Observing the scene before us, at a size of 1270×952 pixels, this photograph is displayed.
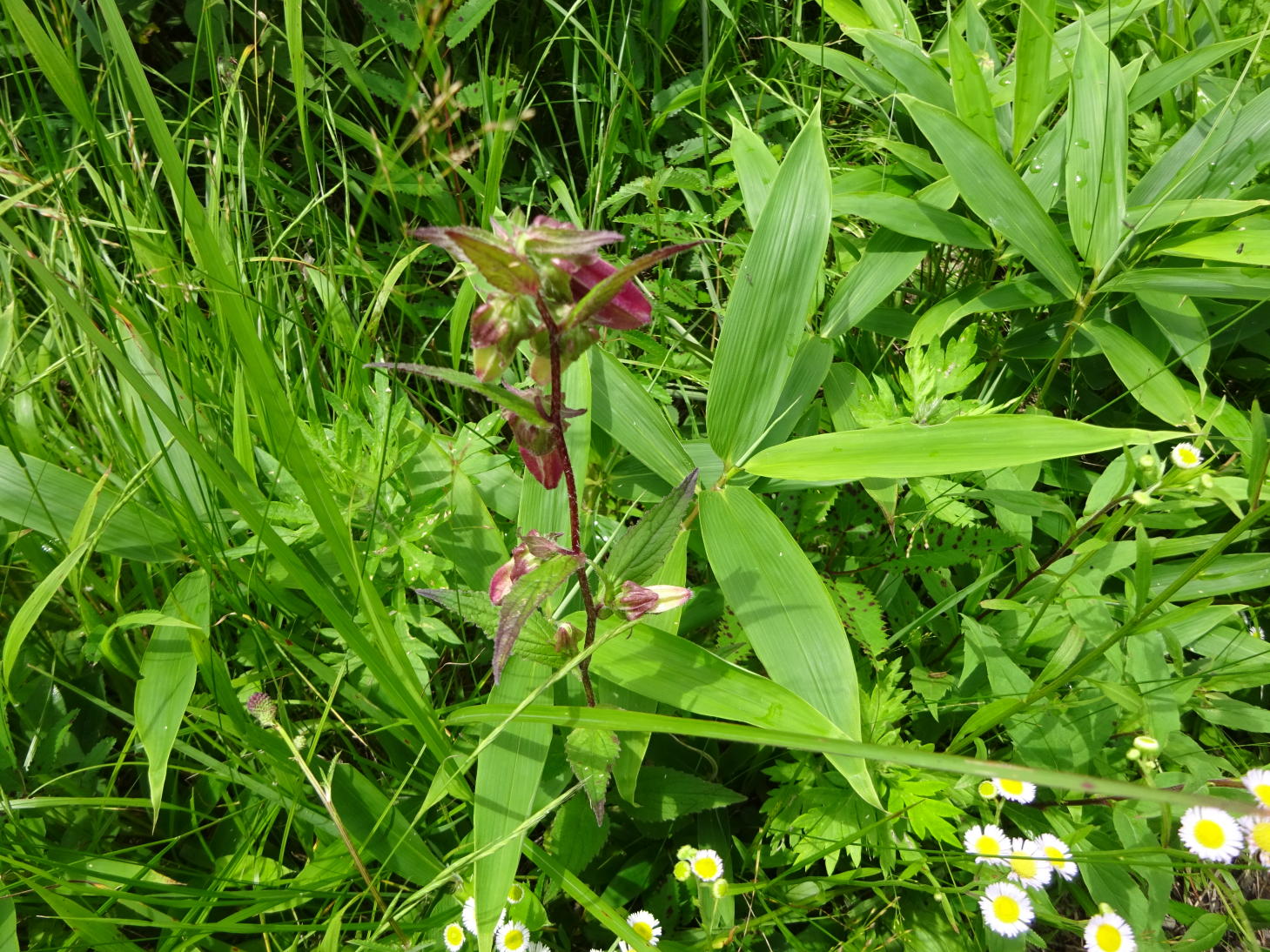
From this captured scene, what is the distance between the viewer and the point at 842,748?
69 centimetres

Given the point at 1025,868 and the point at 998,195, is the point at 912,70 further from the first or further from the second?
the point at 1025,868

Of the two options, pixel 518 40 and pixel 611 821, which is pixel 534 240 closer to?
pixel 611 821

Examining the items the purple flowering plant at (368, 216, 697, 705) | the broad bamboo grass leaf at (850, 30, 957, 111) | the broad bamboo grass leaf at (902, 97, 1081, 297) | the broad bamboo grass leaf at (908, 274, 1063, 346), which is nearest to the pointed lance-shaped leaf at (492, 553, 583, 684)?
the purple flowering plant at (368, 216, 697, 705)

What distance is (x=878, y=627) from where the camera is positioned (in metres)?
1.27

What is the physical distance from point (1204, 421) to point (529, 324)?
4.35 ft

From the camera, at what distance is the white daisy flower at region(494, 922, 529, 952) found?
108cm

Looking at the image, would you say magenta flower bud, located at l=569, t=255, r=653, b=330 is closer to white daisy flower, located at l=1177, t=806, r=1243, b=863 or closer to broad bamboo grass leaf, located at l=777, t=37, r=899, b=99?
white daisy flower, located at l=1177, t=806, r=1243, b=863

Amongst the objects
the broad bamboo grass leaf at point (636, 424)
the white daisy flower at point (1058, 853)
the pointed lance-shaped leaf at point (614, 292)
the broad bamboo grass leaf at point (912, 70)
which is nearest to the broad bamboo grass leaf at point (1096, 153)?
the broad bamboo grass leaf at point (912, 70)

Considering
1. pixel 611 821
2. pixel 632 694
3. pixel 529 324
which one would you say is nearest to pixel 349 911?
pixel 611 821

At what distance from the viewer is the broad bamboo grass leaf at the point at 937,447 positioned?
3.52 ft

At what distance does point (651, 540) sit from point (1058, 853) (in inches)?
27.8

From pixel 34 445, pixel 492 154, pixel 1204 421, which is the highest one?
pixel 492 154

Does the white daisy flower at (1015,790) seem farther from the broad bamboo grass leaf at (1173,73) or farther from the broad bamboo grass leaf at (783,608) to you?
the broad bamboo grass leaf at (1173,73)

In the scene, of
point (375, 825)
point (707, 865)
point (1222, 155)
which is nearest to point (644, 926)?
point (707, 865)
